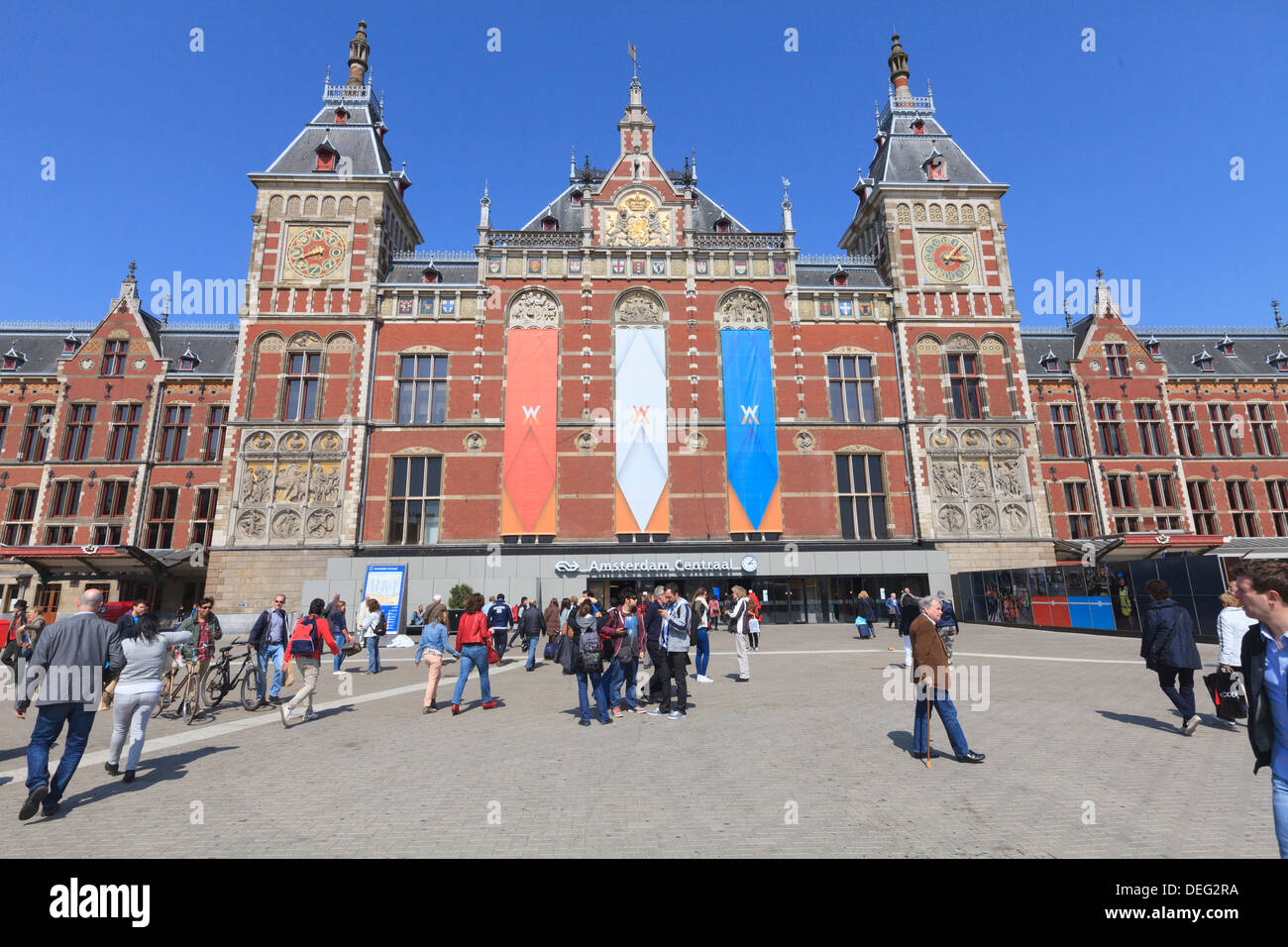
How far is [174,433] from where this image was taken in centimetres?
3481

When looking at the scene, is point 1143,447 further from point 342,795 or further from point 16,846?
point 16,846

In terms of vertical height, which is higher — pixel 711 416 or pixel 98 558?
pixel 711 416

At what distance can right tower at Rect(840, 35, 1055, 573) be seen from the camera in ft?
94.0

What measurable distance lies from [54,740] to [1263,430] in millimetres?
49901

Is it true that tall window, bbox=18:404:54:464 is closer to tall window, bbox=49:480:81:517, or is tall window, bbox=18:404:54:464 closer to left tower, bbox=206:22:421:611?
tall window, bbox=49:480:81:517

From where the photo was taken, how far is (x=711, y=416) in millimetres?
29625

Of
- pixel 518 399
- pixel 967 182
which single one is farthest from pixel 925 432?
pixel 518 399

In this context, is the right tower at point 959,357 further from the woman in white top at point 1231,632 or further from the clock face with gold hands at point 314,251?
the clock face with gold hands at point 314,251

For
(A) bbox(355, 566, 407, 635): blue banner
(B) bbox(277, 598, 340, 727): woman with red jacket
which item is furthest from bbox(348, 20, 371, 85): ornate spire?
(B) bbox(277, 598, 340, 727): woman with red jacket

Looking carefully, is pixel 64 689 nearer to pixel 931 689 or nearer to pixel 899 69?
pixel 931 689

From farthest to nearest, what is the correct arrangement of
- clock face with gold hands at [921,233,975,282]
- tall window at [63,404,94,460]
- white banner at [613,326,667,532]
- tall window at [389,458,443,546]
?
tall window at [63,404,94,460]
clock face with gold hands at [921,233,975,282]
white banner at [613,326,667,532]
tall window at [389,458,443,546]

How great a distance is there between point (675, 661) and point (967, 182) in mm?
33808

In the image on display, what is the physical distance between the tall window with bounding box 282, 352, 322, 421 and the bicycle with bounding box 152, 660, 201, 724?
66.4ft
